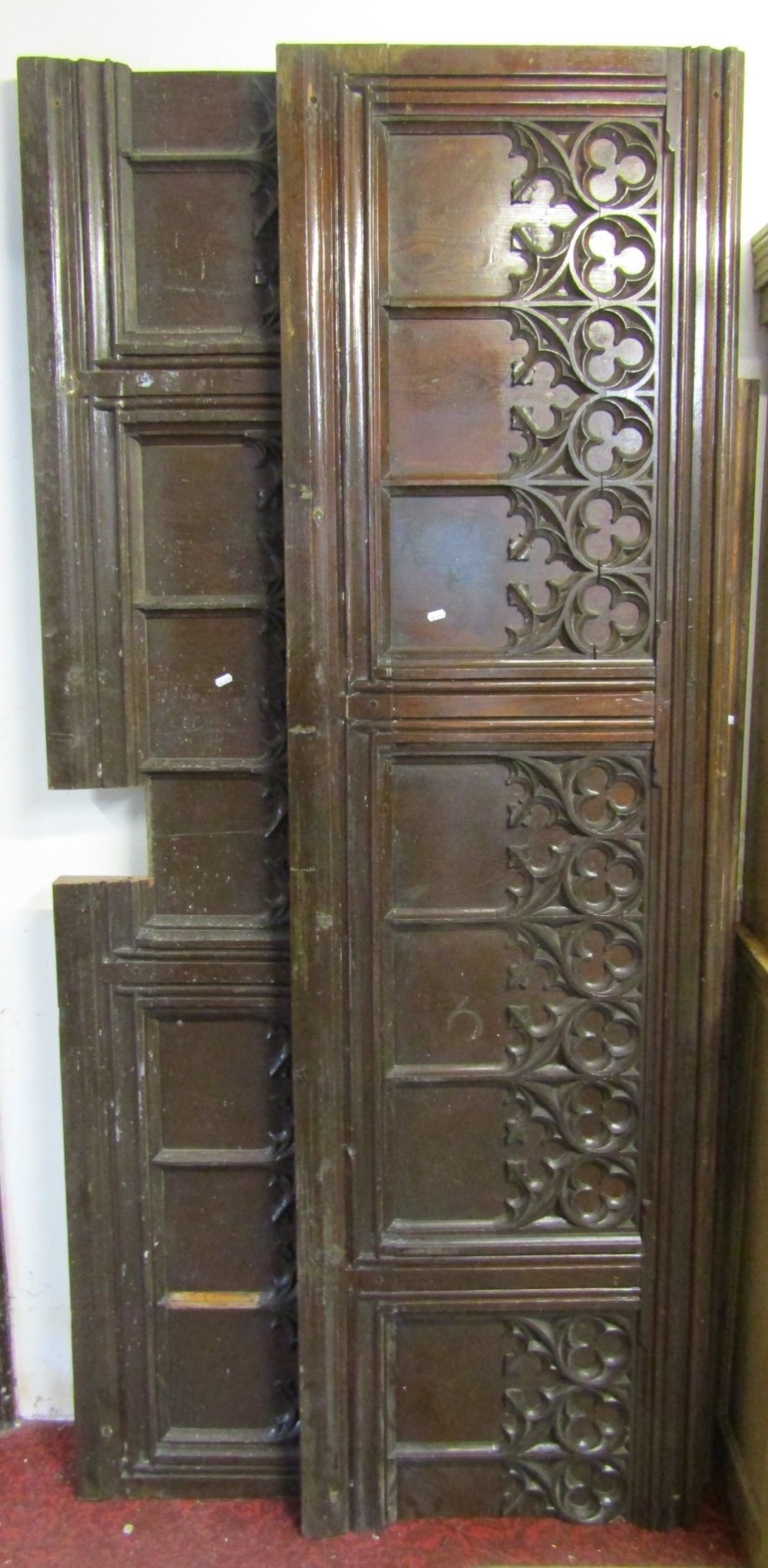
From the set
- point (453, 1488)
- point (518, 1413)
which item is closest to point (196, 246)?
point (518, 1413)

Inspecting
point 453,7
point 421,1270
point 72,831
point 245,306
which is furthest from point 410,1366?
point 453,7

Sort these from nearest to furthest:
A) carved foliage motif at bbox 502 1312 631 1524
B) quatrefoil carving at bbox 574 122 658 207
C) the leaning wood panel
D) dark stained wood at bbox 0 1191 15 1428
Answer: quatrefoil carving at bbox 574 122 658 207
the leaning wood panel
carved foliage motif at bbox 502 1312 631 1524
dark stained wood at bbox 0 1191 15 1428

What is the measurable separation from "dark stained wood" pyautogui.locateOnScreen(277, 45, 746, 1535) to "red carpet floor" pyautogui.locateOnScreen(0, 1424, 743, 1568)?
36 mm

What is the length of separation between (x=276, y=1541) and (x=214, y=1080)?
72 cm

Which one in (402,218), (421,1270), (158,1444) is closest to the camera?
(402,218)

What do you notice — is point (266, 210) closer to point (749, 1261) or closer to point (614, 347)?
point (614, 347)

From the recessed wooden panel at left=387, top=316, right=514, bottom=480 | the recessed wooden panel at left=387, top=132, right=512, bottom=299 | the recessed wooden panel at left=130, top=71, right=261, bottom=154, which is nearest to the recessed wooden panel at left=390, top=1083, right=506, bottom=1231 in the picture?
the recessed wooden panel at left=387, top=316, right=514, bottom=480

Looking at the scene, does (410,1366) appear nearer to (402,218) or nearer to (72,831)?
(72,831)

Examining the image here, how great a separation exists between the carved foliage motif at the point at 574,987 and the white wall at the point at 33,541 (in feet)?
2.04

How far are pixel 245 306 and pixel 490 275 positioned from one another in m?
0.35

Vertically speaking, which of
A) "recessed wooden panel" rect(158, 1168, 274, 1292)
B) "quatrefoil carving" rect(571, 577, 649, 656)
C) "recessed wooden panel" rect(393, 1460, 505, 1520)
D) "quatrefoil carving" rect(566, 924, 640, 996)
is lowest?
"recessed wooden panel" rect(393, 1460, 505, 1520)

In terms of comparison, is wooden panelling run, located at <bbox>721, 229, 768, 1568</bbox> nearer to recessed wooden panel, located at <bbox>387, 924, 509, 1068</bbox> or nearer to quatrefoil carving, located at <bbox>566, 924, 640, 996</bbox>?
quatrefoil carving, located at <bbox>566, 924, 640, 996</bbox>

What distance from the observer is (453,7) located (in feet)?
5.06

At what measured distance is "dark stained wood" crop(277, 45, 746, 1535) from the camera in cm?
147
